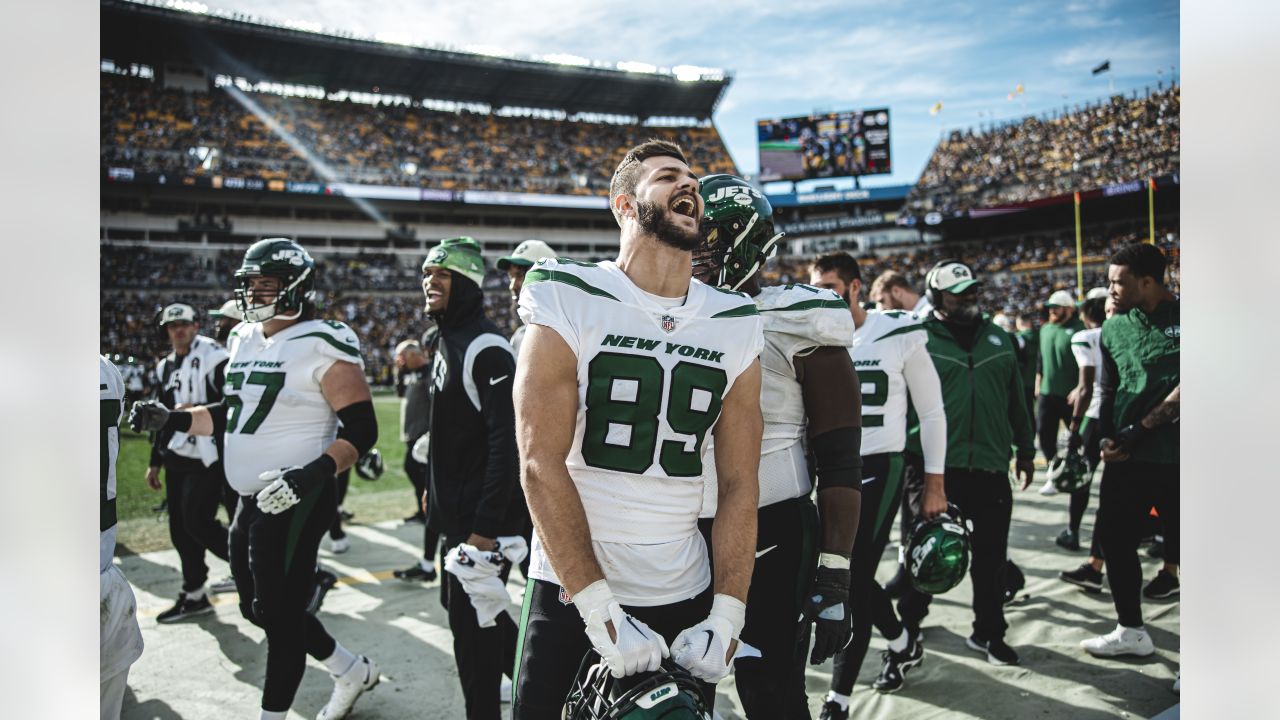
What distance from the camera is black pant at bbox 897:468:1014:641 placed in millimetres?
4082

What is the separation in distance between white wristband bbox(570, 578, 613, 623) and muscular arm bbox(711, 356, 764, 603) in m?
0.33

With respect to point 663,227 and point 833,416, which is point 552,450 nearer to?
point 663,227

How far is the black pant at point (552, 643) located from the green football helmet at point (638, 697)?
5 cm

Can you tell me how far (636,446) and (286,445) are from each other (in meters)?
2.18

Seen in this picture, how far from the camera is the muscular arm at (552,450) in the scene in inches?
66.2

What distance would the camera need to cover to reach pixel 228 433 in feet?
11.2

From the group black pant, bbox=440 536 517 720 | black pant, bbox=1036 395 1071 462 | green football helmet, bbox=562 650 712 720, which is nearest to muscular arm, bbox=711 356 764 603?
green football helmet, bbox=562 650 712 720

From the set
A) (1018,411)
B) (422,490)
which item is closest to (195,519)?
(422,490)

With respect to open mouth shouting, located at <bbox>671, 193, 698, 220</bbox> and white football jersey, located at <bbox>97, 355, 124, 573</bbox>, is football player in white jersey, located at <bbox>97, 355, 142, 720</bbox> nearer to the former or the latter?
white football jersey, located at <bbox>97, 355, 124, 573</bbox>

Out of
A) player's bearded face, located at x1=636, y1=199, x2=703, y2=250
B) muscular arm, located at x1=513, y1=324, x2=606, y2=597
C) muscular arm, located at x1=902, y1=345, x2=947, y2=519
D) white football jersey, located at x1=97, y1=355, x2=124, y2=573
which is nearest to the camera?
muscular arm, located at x1=513, y1=324, x2=606, y2=597

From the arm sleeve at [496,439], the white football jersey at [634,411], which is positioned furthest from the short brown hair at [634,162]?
the arm sleeve at [496,439]

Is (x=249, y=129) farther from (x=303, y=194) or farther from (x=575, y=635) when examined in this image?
(x=575, y=635)

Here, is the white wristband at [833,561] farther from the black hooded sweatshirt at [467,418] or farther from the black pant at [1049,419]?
the black pant at [1049,419]
